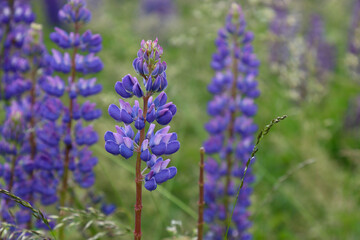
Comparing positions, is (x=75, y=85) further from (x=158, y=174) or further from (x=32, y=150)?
(x=158, y=174)

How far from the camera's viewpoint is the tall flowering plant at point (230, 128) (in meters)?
2.67

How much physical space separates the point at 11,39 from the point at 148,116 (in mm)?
1396

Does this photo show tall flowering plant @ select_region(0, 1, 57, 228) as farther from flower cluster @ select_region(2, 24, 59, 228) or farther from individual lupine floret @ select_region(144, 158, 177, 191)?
individual lupine floret @ select_region(144, 158, 177, 191)

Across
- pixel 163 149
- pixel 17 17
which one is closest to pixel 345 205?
pixel 163 149

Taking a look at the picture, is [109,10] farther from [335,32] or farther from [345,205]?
[345,205]

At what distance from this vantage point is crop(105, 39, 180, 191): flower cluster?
1460 mm

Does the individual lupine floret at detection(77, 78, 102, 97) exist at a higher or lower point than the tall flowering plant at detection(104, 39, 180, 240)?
higher

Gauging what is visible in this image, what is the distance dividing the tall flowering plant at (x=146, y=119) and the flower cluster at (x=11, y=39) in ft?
3.68

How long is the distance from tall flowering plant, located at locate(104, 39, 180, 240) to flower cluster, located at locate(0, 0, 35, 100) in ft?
3.68

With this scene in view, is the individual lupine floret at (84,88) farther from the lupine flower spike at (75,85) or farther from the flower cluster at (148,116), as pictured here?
the flower cluster at (148,116)

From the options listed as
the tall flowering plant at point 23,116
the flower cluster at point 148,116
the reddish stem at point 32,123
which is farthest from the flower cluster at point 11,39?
the flower cluster at point 148,116

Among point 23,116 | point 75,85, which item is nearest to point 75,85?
point 75,85

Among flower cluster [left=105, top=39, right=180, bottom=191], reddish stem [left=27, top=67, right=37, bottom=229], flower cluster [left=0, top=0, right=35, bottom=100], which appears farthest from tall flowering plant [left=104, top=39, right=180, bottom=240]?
flower cluster [left=0, top=0, right=35, bottom=100]

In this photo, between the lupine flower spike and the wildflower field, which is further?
the lupine flower spike
